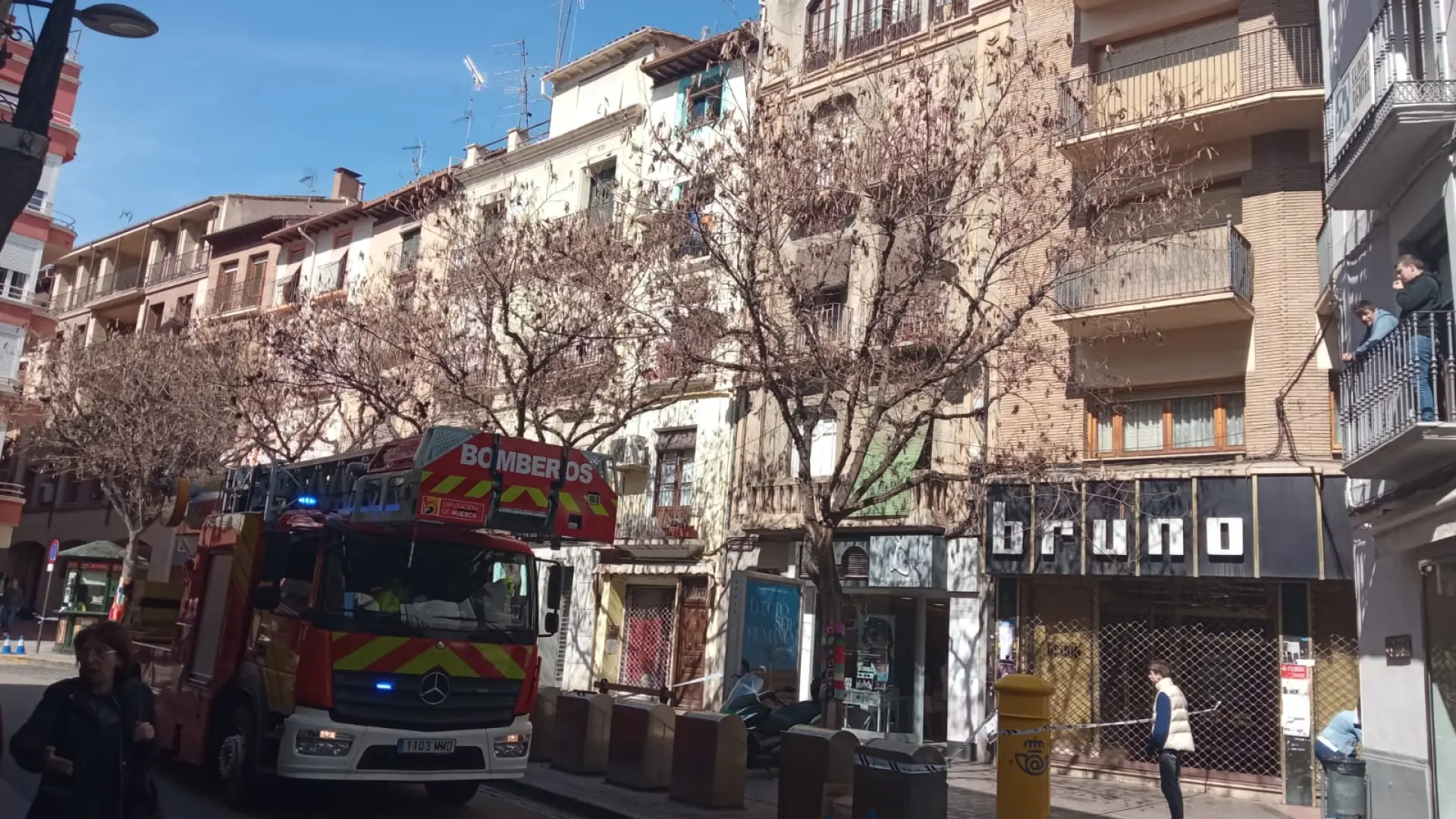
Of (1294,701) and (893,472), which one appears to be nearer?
(1294,701)

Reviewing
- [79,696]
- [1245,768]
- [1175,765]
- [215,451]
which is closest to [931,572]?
[1245,768]

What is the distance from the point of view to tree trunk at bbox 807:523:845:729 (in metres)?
12.2

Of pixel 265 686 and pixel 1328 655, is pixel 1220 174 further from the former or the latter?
pixel 265 686

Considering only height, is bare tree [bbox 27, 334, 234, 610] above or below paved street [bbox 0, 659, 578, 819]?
above

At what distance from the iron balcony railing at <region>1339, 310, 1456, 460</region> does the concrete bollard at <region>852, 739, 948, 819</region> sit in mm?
5448

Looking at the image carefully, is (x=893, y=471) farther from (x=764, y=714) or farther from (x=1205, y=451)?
(x=764, y=714)

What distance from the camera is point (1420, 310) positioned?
1014cm

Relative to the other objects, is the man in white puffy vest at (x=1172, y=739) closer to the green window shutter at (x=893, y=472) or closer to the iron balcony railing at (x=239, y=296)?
the green window shutter at (x=893, y=472)

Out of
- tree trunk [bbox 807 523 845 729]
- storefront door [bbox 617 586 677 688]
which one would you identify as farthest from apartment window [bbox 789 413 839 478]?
tree trunk [bbox 807 523 845 729]

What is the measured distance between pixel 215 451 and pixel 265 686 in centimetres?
2177

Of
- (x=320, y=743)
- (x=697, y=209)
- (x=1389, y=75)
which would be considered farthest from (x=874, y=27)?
(x=320, y=743)

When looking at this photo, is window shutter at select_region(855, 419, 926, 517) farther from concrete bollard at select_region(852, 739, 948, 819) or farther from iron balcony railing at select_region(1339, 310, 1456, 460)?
concrete bollard at select_region(852, 739, 948, 819)

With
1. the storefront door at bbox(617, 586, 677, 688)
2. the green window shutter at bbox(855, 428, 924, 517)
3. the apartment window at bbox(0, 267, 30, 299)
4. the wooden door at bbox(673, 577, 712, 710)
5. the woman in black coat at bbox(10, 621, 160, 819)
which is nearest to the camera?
the woman in black coat at bbox(10, 621, 160, 819)

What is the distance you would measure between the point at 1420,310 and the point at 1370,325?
1.42m
